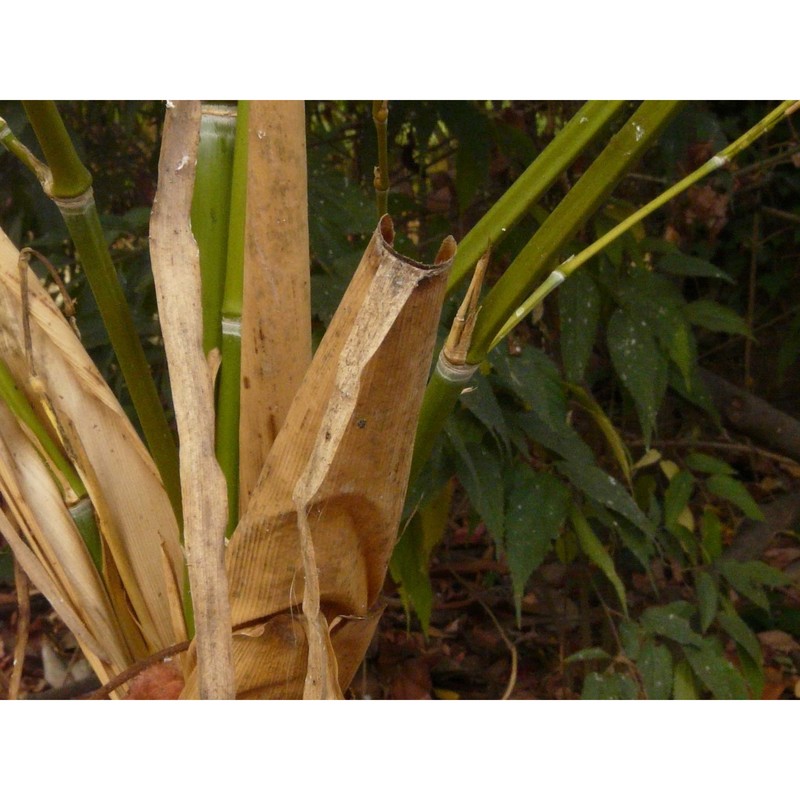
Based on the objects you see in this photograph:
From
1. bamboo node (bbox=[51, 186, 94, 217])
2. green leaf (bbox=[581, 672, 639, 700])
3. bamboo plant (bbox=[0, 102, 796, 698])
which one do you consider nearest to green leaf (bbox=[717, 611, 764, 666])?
green leaf (bbox=[581, 672, 639, 700])

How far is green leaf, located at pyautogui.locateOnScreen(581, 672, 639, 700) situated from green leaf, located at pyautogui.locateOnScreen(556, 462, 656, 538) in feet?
0.29

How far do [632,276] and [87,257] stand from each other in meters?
0.45

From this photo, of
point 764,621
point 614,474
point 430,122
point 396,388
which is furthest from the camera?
point 764,621

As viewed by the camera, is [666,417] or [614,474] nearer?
[614,474]

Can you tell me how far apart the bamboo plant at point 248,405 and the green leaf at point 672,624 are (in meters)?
0.31

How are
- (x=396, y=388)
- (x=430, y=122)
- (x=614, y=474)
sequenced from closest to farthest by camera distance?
(x=396, y=388)
(x=430, y=122)
(x=614, y=474)

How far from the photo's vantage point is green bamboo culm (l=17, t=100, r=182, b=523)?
23cm

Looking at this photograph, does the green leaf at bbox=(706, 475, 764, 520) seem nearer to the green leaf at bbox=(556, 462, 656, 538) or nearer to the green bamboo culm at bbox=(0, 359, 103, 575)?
the green leaf at bbox=(556, 462, 656, 538)

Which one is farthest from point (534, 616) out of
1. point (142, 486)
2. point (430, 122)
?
point (142, 486)

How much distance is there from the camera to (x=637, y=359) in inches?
22.6

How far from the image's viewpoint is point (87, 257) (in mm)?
251

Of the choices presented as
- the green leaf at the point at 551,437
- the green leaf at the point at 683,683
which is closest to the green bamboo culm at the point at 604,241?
the green leaf at the point at 551,437
